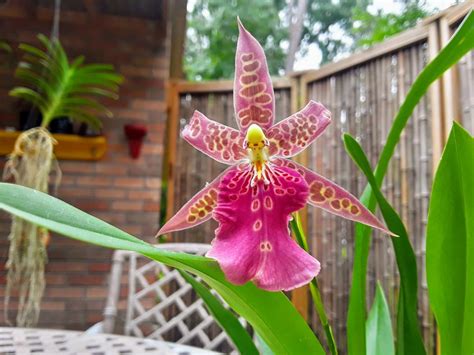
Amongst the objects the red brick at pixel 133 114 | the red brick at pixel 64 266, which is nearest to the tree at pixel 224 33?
the red brick at pixel 133 114

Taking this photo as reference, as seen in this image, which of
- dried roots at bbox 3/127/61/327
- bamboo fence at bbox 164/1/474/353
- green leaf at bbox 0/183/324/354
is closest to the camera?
green leaf at bbox 0/183/324/354

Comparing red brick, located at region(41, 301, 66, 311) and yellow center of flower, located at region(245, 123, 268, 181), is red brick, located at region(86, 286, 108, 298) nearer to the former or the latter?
red brick, located at region(41, 301, 66, 311)

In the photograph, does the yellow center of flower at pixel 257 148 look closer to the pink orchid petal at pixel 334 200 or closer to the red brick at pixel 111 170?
the pink orchid petal at pixel 334 200

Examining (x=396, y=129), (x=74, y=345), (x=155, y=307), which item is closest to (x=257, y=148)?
(x=396, y=129)

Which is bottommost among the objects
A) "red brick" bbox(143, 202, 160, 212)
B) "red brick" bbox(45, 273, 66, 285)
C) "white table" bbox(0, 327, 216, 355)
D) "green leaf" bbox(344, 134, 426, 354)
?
"red brick" bbox(45, 273, 66, 285)

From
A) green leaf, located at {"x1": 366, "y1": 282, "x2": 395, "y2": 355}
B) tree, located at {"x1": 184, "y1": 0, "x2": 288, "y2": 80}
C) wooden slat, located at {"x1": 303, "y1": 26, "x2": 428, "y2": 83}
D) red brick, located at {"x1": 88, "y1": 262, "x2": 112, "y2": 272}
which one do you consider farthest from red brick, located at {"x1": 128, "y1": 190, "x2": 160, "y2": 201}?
tree, located at {"x1": 184, "y1": 0, "x2": 288, "y2": 80}

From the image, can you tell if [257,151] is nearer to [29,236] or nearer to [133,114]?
[29,236]
